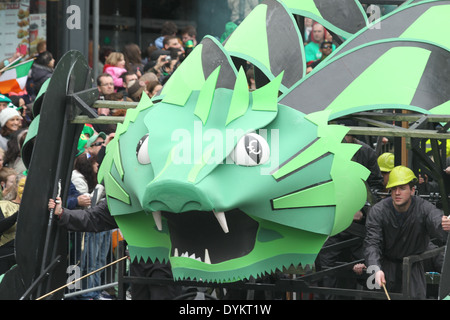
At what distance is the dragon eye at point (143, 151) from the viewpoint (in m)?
7.89

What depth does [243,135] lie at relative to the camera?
775 centimetres

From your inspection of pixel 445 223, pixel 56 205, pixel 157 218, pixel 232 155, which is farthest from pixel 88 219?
pixel 445 223

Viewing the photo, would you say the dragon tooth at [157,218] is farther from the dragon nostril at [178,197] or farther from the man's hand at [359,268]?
Result: the man's hand at [359,268]

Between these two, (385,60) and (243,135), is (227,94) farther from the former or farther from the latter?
(385,60)

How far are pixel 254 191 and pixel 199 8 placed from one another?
1250cm

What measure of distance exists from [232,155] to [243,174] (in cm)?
15

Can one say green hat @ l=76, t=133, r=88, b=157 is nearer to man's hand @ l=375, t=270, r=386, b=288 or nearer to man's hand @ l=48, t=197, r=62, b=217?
man's hand @ l=48, t=197, r=62, b=217

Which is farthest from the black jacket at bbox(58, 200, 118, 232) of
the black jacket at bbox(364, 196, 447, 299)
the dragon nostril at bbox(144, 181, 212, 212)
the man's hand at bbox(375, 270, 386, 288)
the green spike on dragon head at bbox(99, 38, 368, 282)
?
the man's hand at bbox(375, 270, 386, 288)

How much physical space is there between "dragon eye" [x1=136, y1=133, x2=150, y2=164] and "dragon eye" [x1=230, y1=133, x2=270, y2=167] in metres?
0.61

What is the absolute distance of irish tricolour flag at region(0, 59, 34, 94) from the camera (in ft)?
44.7

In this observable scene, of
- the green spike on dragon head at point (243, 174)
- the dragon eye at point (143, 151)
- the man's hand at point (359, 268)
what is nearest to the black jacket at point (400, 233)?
the man's hand at point (359, 268)

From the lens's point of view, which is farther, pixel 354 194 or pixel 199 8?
pixel 199 8

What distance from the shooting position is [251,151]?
301 inches

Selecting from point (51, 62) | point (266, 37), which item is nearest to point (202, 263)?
point (266, 37)
